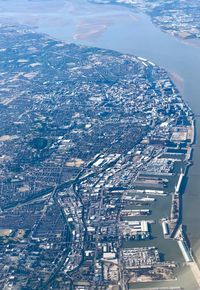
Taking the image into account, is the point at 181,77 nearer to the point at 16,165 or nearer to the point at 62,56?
the point at 62,56

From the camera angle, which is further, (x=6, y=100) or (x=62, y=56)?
(x=62, y=56)

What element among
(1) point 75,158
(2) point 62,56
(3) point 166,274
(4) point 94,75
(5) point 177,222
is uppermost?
(2) point 62,56

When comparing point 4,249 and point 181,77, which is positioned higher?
point 181,77

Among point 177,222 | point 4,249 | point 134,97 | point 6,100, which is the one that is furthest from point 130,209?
point 6,100

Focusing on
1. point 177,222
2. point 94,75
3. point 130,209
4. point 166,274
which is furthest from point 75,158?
point 94,75

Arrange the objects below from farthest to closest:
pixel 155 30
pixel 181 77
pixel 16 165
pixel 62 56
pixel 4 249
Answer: pixel 155 30, pixel 62 56, pixel 181 77, pixel 16 165, pixel 4 249

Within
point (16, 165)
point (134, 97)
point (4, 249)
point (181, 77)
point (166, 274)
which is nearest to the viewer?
point (166, 274)
